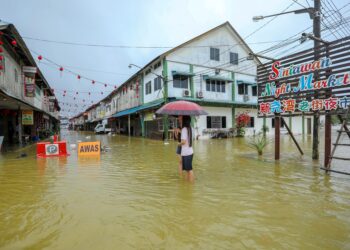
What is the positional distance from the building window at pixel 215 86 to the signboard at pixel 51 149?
15484 mm

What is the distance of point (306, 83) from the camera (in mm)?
8094

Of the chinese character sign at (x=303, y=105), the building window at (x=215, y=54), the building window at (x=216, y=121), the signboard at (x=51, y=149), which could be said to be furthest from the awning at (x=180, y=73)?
the signboard at (x=51, y=149)

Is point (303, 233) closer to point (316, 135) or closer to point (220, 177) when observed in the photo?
point (220, 177)

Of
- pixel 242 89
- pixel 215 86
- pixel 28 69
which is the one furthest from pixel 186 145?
pixel 242 89

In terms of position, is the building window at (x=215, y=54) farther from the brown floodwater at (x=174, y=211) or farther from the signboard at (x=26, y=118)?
the brown floodwater at (x=174, y=211)

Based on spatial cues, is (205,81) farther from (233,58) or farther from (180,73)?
(233,58)

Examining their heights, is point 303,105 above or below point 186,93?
below

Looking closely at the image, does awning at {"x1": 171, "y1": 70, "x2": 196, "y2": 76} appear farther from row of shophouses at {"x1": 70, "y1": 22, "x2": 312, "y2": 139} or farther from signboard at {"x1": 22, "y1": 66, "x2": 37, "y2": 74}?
signboard at {"x1": 22, "y1": 66, "x2": 37, "y2": 74}

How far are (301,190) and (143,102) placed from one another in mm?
22496

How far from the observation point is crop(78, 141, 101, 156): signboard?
11281mm

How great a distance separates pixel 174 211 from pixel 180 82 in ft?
60.8

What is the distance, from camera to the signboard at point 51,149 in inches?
430

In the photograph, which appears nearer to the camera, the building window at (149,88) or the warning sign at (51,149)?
the warning sign at (51,149)

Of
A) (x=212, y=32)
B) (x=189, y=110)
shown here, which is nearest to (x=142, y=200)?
(x=189, y=110)
